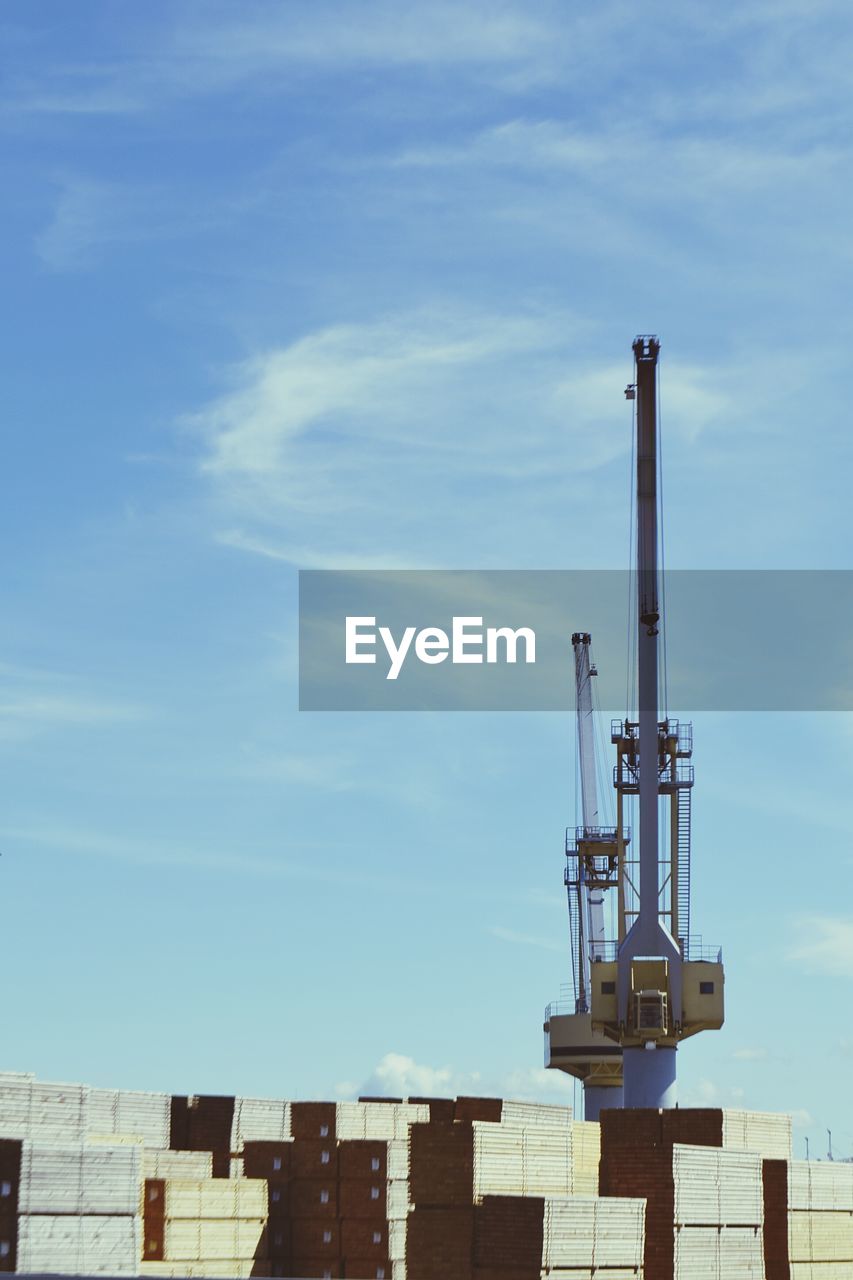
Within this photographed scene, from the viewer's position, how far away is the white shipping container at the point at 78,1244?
15578 millimetres

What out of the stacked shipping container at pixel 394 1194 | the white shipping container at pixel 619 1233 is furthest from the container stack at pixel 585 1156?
the white shipping container at pixel 619 1233

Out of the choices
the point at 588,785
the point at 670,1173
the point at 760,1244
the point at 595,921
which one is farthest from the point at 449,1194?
the point at 588,785

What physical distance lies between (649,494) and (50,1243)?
26.2 m

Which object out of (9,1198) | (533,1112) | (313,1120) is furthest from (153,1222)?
(533,1112)

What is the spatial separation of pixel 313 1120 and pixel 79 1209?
6624 mm

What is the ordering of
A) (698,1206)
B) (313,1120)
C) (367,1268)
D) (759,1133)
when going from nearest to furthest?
(698,1206) → (367,1268) → (313,1120) → (759,1133)

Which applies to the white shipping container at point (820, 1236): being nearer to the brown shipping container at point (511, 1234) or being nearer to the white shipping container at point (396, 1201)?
the white shipping container at point (396, 1201)

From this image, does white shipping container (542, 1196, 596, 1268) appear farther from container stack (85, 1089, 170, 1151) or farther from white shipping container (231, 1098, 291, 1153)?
white shipping container (231, 1098, 291, 1153)

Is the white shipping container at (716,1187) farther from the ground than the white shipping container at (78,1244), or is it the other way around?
the white shipping container at (716,1187)

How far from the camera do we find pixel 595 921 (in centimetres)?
5662

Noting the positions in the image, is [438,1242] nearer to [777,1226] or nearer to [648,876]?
[777,1226]

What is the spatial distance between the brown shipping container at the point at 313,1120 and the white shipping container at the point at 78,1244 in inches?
232

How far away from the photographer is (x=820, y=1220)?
67.5ft

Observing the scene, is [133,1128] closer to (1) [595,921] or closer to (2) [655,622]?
(2) [655,622]
